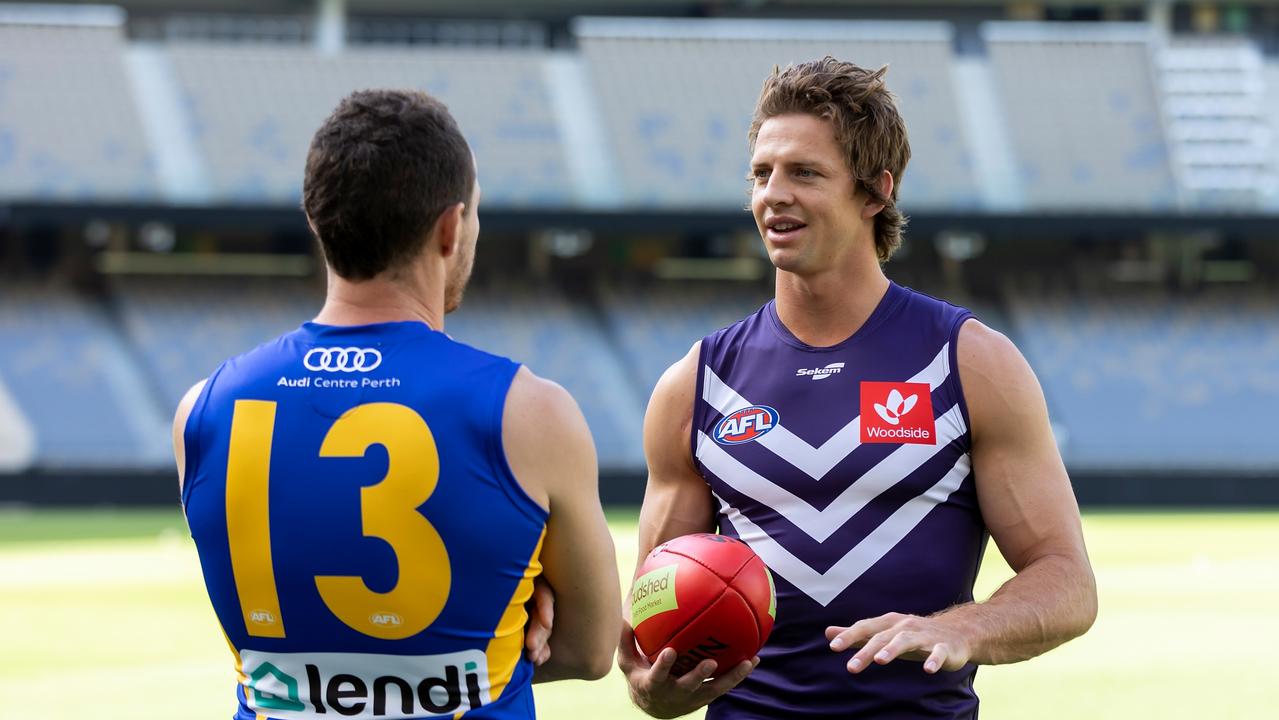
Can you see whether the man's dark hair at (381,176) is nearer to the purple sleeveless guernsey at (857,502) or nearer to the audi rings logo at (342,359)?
the audi rings logo at (342,359)

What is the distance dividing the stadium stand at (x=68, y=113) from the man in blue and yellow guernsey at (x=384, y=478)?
3324 centimetres

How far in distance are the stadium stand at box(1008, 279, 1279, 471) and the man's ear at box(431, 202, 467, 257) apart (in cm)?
3018

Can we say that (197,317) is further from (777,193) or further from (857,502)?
(857,502)

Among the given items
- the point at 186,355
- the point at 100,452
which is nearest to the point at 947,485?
the point at 100,452

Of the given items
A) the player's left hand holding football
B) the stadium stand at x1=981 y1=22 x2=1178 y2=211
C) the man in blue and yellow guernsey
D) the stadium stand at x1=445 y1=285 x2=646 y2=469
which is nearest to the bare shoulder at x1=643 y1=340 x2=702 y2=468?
the player's left hand holding football

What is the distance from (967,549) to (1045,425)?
1.19 ft

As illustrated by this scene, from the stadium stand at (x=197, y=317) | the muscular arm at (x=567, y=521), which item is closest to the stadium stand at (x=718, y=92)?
the stadium stand at (x=197, y=317)

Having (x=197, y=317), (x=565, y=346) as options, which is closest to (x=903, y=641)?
(x=565, y=346)

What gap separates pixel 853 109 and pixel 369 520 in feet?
5.84

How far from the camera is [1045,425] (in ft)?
12.0

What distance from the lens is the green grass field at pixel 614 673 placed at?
9797 millimetres

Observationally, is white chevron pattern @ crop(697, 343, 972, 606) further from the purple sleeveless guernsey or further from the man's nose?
the man's nose

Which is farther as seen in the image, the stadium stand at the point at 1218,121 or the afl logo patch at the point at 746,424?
the stadium stand at the point at 1218,121

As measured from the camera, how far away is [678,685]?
3.55 meters
